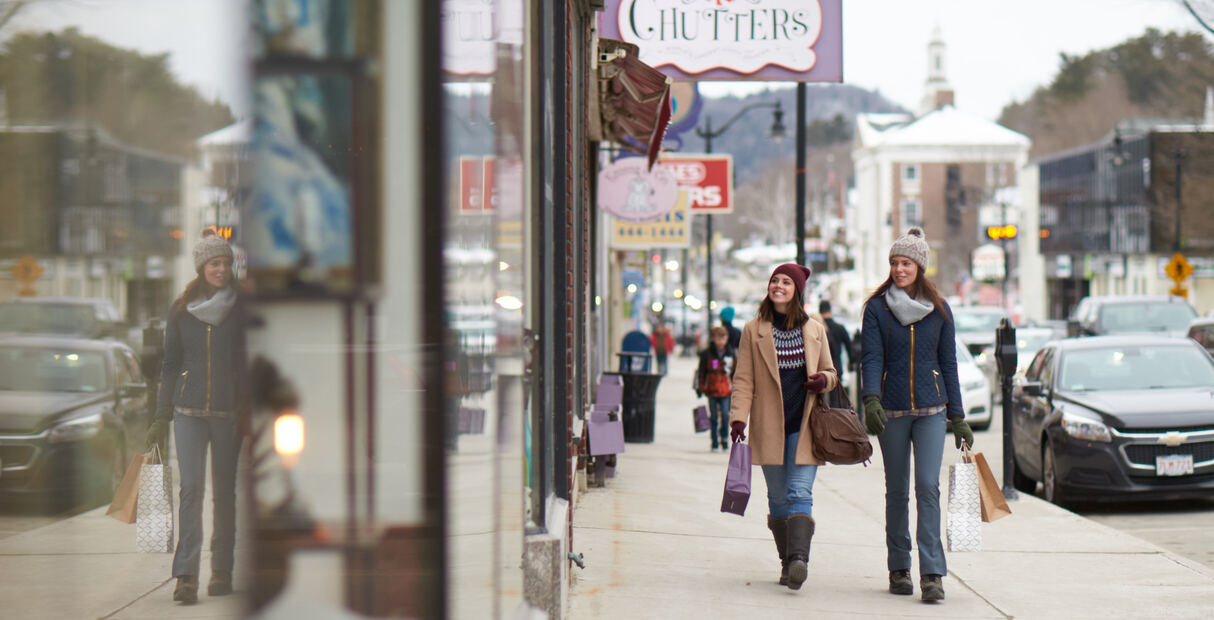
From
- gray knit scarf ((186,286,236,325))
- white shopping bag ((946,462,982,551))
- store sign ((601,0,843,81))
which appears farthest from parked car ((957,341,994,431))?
gray knit scarf ((186,286,236,325))

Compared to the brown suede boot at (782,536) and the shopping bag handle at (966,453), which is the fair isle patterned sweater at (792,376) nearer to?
the brown suede boot at (782,536)

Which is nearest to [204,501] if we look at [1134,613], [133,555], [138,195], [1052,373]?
[133,555]

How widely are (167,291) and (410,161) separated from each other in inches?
12.9

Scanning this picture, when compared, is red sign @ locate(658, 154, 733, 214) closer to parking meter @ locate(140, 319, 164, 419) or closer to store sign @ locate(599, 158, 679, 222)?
store sign @ locate(599, 158, 679, 222)

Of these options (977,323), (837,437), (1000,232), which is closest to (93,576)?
(837,437)

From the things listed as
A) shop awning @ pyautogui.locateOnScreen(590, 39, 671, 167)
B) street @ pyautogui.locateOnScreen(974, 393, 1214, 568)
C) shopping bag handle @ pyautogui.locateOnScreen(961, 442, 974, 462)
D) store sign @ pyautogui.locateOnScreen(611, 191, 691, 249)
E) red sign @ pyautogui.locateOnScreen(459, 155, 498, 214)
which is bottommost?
street @ pyautogui.locateOnScreen(974, 393, 1214, 568)

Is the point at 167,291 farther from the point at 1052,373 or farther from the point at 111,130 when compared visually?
the point at 1052,373

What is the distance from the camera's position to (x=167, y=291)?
1.52m

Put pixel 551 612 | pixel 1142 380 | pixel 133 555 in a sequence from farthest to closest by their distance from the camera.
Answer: pixel 1142 380 < pixel 551 612 < pixel 133 555

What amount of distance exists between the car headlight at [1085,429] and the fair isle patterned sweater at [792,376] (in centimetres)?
491

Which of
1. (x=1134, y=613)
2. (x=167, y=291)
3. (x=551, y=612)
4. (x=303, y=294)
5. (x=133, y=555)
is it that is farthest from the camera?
(x=1134, y=613)

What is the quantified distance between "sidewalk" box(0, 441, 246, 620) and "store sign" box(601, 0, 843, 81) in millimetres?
9770

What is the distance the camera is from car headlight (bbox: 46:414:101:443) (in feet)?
4.82

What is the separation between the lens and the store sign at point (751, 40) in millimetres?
10961
